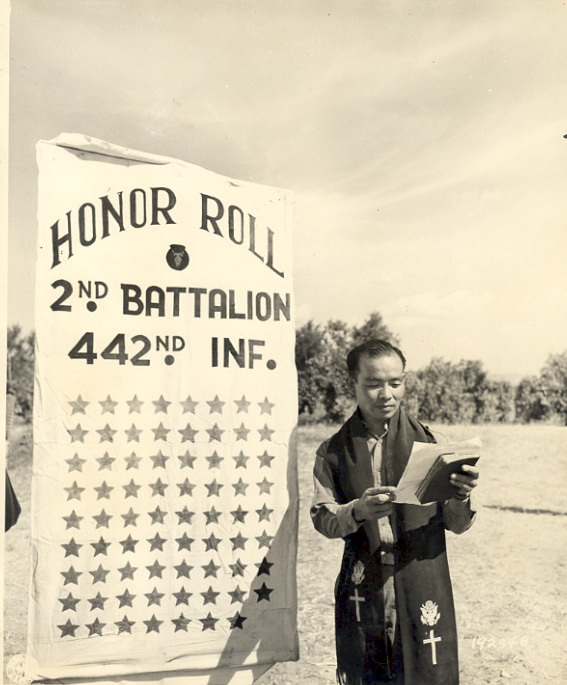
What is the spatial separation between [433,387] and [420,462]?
0.59m

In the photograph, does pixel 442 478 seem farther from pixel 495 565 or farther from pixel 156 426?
pixel 156 426

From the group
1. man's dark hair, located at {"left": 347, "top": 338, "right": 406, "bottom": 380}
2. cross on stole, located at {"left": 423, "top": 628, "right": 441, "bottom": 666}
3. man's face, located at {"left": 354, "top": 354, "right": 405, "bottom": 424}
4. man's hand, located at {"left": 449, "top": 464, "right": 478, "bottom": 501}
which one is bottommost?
cross on stole, located at {"left": 423, "top": 628, "right": 441, "bottom": 666}

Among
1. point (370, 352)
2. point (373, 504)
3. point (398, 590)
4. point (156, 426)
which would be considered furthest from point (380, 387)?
point (156, 426)

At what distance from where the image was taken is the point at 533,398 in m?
3.05

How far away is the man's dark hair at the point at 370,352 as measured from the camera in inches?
106

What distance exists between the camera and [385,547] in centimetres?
254

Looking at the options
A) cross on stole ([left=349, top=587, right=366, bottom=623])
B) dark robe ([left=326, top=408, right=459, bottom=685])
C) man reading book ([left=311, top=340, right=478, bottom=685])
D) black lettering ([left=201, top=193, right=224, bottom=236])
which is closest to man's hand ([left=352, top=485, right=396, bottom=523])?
man reading book ([left=311, top=340, right=478, bottom=685])

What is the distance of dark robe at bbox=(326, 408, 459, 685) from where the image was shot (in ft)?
8.27

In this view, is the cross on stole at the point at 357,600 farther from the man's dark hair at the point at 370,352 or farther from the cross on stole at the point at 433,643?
the man's dark hair at the point at 370,352

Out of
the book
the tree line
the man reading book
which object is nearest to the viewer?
the book

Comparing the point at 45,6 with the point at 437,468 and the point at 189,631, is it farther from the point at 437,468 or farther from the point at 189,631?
the point at 189,631

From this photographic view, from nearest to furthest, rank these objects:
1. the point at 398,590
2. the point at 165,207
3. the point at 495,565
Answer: the point at 398,590, the point at 165,207, the point at 495,565

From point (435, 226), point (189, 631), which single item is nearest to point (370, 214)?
point (435, 226)

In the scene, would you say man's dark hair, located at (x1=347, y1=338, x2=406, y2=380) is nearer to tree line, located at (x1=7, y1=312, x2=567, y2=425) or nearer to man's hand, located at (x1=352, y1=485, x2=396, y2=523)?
tree line, located at (x1=7, y1=312, x2=567, y2=425)
